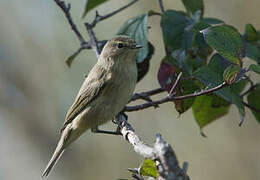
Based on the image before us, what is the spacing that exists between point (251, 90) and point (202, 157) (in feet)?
9.82

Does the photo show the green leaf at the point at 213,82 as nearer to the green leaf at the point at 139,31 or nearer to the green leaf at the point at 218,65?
the green leaf at the point at 218,65

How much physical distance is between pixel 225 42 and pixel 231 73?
0.17 meters

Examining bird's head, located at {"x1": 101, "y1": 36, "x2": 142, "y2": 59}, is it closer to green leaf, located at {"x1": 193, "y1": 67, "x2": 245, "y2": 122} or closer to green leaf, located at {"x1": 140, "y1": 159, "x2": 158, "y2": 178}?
green leaf, located at {"x1": 193, "y1": 67, "x2": 245, "y2": 122}

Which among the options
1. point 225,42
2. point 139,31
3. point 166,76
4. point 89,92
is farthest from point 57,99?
point 225,42

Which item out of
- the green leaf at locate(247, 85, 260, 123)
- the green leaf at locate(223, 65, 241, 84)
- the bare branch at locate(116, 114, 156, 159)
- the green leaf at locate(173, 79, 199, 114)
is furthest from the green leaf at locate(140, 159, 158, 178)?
the green leaf at locate(247, 85, 260, 123)

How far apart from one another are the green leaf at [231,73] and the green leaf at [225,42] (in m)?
0.06

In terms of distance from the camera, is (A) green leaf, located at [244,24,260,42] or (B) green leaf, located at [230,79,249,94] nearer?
(B) green leaf, located at [230,79,249,94]

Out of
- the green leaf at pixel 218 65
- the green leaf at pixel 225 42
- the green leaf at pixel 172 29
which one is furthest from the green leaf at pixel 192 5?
the green leaf at pixel 225 42

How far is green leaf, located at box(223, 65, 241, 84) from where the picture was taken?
6.92ft

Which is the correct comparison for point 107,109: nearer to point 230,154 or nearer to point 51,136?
point 230,154

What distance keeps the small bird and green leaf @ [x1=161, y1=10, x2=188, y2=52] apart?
1.89 feet

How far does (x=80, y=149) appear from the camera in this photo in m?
6.42

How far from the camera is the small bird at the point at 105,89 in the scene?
3.65m

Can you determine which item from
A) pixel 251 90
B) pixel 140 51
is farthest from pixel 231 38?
pixel 140 51
